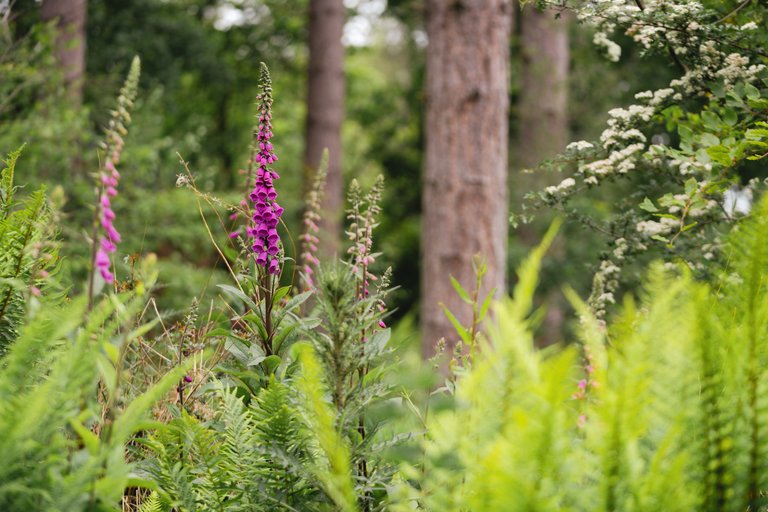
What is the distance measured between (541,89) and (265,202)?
38.8 feet

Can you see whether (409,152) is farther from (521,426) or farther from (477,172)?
(521,426)

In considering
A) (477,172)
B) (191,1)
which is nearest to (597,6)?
(477,172)

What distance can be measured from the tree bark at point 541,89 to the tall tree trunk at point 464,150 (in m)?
6.35

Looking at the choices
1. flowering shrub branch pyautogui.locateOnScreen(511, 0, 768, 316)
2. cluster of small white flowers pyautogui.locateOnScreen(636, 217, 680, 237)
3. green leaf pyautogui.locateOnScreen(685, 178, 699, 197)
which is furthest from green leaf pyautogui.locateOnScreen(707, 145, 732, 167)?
cluster of small white flowers pyautogui.locateOnScreen(636, 217, 680, 237)

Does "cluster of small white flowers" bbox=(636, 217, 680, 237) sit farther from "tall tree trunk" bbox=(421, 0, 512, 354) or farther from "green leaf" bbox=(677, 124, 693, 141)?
"tall tree trunk" bbox=(421, 0, 512, 354)

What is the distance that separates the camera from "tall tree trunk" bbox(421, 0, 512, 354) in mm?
6152

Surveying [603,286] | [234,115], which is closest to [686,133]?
[603,286]

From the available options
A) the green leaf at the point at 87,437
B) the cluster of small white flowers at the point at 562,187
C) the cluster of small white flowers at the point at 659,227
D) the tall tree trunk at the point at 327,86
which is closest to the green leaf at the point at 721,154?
the cluster of small white flowers at the point at 659,227

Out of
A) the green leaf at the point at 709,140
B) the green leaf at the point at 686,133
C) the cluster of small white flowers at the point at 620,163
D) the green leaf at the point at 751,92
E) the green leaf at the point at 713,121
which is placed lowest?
the cluster of small white flowers at the point at 620,163

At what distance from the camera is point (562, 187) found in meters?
2.62

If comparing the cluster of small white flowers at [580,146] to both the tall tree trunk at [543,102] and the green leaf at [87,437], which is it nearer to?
the green leaf at [87,437]

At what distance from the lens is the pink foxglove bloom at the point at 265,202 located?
175 centimetres

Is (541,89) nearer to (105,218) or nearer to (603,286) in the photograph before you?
(603,286)

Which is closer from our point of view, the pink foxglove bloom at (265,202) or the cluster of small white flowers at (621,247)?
the pink foxglove bloom at (265,202)
